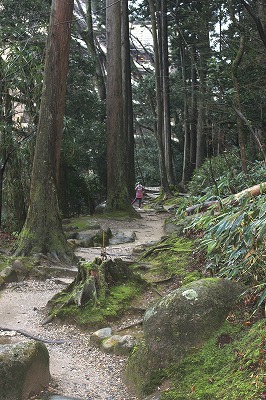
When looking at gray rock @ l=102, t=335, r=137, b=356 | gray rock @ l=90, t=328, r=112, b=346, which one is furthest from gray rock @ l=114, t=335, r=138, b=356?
gray rock @ l=90, t=328, r=112, b=346

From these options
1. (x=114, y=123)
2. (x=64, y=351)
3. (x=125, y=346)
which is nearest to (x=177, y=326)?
(x=125, y=346)

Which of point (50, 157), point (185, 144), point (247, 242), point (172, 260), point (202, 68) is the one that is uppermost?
point (202, 68)

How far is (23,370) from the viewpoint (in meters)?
3.18

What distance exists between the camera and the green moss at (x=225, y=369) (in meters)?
2.60

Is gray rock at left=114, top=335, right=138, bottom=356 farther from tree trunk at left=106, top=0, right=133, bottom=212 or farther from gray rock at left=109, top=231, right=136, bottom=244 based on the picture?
tree trunk at left=106, top=0, right=133, bottom=212

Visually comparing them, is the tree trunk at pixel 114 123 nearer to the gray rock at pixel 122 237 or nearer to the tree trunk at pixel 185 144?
the gray rock at pixel 122 237

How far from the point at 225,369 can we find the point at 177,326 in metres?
0.49

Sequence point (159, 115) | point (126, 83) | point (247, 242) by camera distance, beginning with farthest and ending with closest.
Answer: point (126, 83), point (159, 115), point (247, 242)

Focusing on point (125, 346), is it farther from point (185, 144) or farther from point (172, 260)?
point (185, 144)

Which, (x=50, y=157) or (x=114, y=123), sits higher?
(x=114, y=123)

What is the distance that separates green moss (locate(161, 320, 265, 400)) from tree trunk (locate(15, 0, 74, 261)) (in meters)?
4.94

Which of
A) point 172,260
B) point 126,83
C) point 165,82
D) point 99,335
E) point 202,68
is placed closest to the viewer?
point 99,335

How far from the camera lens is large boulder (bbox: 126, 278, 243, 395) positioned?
10.7ft

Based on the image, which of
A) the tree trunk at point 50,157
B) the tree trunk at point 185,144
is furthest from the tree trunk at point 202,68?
the tree trunk at point 50,157
